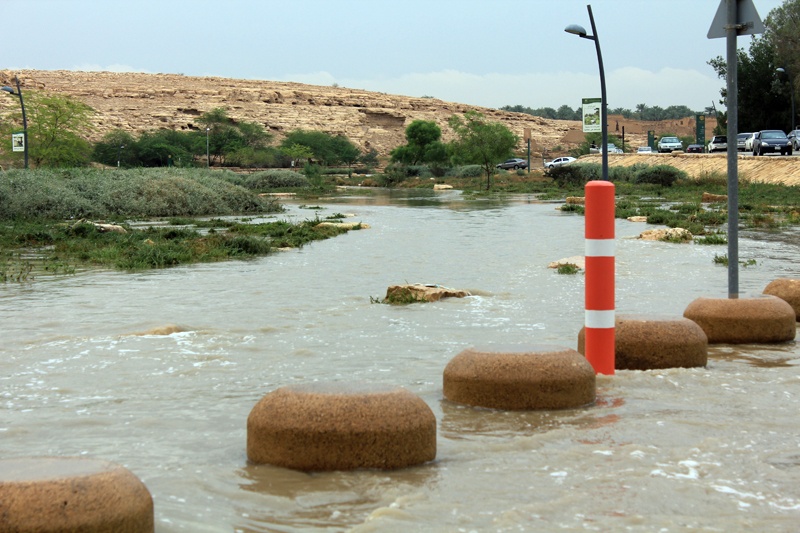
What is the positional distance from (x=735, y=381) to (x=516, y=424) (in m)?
A: 2.18

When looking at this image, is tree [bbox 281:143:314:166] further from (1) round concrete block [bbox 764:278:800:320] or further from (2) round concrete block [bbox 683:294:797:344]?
(2) round concrete block [bbox 683:294:797:344]

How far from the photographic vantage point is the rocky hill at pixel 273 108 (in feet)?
439

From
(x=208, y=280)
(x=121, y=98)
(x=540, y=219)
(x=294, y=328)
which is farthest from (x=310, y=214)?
(x=121, y=98)

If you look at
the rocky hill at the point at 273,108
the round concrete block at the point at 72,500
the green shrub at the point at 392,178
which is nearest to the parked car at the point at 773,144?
the green shrub at the point at 392,178

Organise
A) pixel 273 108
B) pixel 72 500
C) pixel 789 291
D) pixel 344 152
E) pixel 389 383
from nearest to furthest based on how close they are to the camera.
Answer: pixel 72 500 < pixel 389 383 < pixel 789 291 < pixel 344 152 < pixel 273 108

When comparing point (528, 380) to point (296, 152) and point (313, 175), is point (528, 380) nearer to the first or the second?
point (313, 175)

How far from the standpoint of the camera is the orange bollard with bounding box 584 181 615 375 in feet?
22.7

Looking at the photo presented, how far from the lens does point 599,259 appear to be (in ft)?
23.0

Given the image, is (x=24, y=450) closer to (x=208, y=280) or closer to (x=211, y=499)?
(x=211, y=499)

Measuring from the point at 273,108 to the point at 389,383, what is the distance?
144 meters

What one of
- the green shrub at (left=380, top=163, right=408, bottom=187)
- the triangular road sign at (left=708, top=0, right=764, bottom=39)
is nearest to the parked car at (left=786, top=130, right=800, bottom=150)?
the green shrub at (left=380, top=163, right=408, bottom=187)

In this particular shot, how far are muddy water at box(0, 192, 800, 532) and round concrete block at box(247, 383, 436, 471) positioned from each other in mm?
86

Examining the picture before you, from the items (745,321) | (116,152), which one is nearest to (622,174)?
(745,321)

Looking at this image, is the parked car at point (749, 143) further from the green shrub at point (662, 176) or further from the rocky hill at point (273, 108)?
the rocky hill at point (273, 108)
